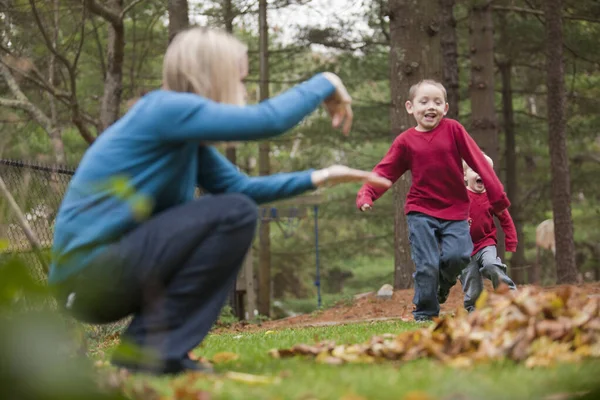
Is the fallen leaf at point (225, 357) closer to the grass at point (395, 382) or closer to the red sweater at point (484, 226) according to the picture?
the grass at point (395, 382)

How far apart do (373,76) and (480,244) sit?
12.3 metres

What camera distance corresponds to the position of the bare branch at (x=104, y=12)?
11345mm

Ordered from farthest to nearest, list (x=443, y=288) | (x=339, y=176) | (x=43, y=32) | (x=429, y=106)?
(x=43, y=32), (x=443, y=288), (x=429, y=106), (x=339, y=176)

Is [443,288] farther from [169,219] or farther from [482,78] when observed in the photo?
[482,78]

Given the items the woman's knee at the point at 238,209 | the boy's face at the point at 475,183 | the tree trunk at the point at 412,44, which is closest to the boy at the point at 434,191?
the boy's face at the point at 475,183

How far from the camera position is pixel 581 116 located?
61.7 ft

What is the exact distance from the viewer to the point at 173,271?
335 centimetres

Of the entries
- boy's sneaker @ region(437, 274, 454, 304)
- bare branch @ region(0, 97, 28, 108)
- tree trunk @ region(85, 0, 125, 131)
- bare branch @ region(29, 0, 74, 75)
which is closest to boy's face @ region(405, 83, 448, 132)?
boy's sneaker @ region(437, 274, 454, 304)

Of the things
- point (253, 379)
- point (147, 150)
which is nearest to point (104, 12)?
point (147, 150)

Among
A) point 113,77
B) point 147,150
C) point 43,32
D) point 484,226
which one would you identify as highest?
point 43,32

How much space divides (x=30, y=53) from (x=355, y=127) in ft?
24.3

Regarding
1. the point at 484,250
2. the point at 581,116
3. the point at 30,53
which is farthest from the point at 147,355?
the point at 581,116

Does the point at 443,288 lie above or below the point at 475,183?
below

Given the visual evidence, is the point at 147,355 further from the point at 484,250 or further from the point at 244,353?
the point at 484,250
